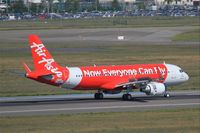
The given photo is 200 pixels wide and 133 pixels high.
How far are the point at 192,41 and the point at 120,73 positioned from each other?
7572 centimetres

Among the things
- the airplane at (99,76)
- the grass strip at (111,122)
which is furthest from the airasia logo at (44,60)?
the grass strip at (111,122)

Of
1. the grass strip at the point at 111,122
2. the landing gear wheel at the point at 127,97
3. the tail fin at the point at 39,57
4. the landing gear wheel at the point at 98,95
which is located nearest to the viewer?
the grass strip at the point at 111,122

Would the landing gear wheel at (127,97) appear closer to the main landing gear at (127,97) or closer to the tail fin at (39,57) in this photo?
the main landing gear at (127,97)

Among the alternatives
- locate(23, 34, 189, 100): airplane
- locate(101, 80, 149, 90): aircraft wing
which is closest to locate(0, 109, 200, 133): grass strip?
locate(101, 80, 149, 90): aircraft wing

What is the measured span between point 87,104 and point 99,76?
4.03m

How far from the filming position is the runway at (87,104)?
2275 inches

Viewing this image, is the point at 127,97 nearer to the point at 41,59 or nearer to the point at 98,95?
the point at 98,95

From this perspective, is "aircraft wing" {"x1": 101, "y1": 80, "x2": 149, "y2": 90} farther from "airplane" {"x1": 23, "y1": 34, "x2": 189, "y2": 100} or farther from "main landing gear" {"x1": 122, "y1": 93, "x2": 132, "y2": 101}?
"main landing gear" {"x1": 122, "y1": 93, "x2": 132, "y2": 101}

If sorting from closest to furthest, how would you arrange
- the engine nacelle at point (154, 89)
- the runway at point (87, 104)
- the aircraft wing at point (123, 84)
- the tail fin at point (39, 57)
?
the runway at point (87, 104)
the tail fin at point (39, 57)
the engine nacelle at point (154, 89)
the aircraft wing at point (123, 84)

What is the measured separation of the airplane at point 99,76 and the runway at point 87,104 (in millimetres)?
1071

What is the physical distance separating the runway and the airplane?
3.51 feet

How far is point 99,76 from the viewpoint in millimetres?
65125

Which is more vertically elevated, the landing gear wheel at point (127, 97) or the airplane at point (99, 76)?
the airplane at point (99, 76)

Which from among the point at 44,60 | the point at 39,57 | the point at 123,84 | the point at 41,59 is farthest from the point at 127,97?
the point at 39,57
